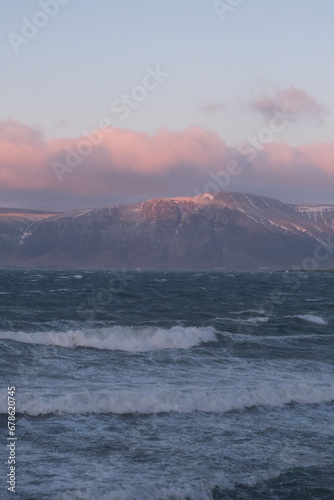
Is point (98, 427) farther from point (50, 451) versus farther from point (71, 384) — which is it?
point (71, 384)

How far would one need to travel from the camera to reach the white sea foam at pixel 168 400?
23.8 m

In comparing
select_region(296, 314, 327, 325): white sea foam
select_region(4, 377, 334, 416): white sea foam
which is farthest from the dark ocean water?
select_region(296, 314, 327, 325): white sea foam

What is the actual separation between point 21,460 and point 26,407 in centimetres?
513

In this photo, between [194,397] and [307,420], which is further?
[194,397]

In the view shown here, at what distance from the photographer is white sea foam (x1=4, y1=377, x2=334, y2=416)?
2375 cm

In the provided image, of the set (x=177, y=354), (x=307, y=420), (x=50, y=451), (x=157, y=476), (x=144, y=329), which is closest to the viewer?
(x=157, y=476)

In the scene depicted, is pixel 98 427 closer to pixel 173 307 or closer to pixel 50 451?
A: pixel 50 451

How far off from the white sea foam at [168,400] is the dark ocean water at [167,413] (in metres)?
0.05

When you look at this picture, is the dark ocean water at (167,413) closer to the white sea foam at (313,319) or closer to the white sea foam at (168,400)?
the white sea foam at (168,400)

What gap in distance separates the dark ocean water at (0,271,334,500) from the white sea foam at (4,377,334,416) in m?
0.05

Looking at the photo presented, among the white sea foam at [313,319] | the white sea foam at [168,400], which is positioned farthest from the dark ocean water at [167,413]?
the white sea foam at [313,319]

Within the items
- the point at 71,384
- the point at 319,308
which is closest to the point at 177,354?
the point at 71,384

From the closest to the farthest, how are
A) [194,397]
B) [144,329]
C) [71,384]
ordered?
[194,397]
[71,384]
[144,329]

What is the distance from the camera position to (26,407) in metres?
23.4
